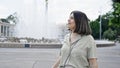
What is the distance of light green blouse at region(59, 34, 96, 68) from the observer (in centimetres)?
350

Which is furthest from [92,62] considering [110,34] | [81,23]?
[110,34]

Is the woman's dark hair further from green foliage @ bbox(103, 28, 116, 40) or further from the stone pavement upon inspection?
green foliage @ bbox(103, 28, 116, 40)

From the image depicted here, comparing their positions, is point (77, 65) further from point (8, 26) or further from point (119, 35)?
point (8, 26)

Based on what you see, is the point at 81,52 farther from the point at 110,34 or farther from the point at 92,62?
the point at 110,34

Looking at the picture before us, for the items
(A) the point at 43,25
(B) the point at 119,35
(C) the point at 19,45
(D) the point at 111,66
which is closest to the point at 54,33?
(A) the point at 43,25

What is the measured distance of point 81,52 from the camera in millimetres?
3498

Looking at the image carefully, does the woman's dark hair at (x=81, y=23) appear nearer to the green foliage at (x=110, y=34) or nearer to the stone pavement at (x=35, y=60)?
the stone pavement at (x=35, y=60)

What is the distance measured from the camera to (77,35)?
3592 mm

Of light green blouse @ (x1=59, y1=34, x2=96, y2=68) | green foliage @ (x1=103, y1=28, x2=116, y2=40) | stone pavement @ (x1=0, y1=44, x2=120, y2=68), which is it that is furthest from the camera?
green foliage @ (x1=103, y1=28, x2=116, y2=40)

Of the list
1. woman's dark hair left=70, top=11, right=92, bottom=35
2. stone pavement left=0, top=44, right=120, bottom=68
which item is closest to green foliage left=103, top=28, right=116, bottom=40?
stone pavement left=0, top=44, right=120, bottom=68

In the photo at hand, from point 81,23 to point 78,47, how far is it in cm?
26

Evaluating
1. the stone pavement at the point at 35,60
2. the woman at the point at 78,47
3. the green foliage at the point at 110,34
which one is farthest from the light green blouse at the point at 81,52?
the green foliage at the point at 110,34

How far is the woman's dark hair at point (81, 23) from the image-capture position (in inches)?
140

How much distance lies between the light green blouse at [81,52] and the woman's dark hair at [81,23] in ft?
0.17
